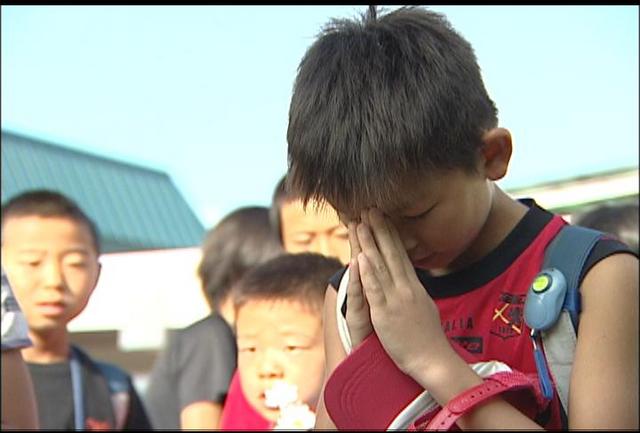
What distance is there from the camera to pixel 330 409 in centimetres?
193

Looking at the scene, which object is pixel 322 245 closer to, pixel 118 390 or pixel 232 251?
pixel 232 251

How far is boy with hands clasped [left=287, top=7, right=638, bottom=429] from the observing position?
1.75m

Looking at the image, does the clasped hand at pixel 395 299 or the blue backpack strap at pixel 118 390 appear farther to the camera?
the blue backpack strap at pixel 118 390

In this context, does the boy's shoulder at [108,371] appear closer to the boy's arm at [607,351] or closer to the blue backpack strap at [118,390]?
the blue backpack strap at [118,390]

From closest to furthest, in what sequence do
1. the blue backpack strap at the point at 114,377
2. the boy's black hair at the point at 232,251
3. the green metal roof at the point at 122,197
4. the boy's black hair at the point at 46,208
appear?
the boy's black hair at the point at 46,208
the blue backpack strap at the point at 114,377
the boy's black hair at the point at 232,251
the green metal roof at the point at 122,197

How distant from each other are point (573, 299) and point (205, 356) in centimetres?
242

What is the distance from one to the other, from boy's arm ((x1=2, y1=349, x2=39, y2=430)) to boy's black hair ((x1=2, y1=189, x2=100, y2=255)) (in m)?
1.42

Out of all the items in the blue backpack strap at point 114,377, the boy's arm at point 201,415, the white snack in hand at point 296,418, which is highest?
the white snack in hand at point 296,418

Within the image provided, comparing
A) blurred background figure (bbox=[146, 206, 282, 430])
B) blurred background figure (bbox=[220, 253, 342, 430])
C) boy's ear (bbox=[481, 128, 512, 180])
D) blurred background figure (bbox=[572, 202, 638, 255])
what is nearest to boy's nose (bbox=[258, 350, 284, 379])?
blurred background figure (bbox=[220, 253, 342, 430])

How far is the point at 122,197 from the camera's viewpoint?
29.2ft

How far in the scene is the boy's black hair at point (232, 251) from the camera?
4.33m

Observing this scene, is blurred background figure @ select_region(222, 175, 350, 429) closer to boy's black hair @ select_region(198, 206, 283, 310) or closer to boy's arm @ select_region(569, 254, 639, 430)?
boy's black hair @ select_region(198, 206, 283, 310)

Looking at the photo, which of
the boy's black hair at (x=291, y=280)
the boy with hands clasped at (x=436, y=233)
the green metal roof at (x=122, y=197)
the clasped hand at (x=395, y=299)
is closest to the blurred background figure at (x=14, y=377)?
the boy's black hair at (x=291, y=280)

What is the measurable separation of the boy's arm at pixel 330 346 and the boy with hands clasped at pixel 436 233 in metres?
0.06
